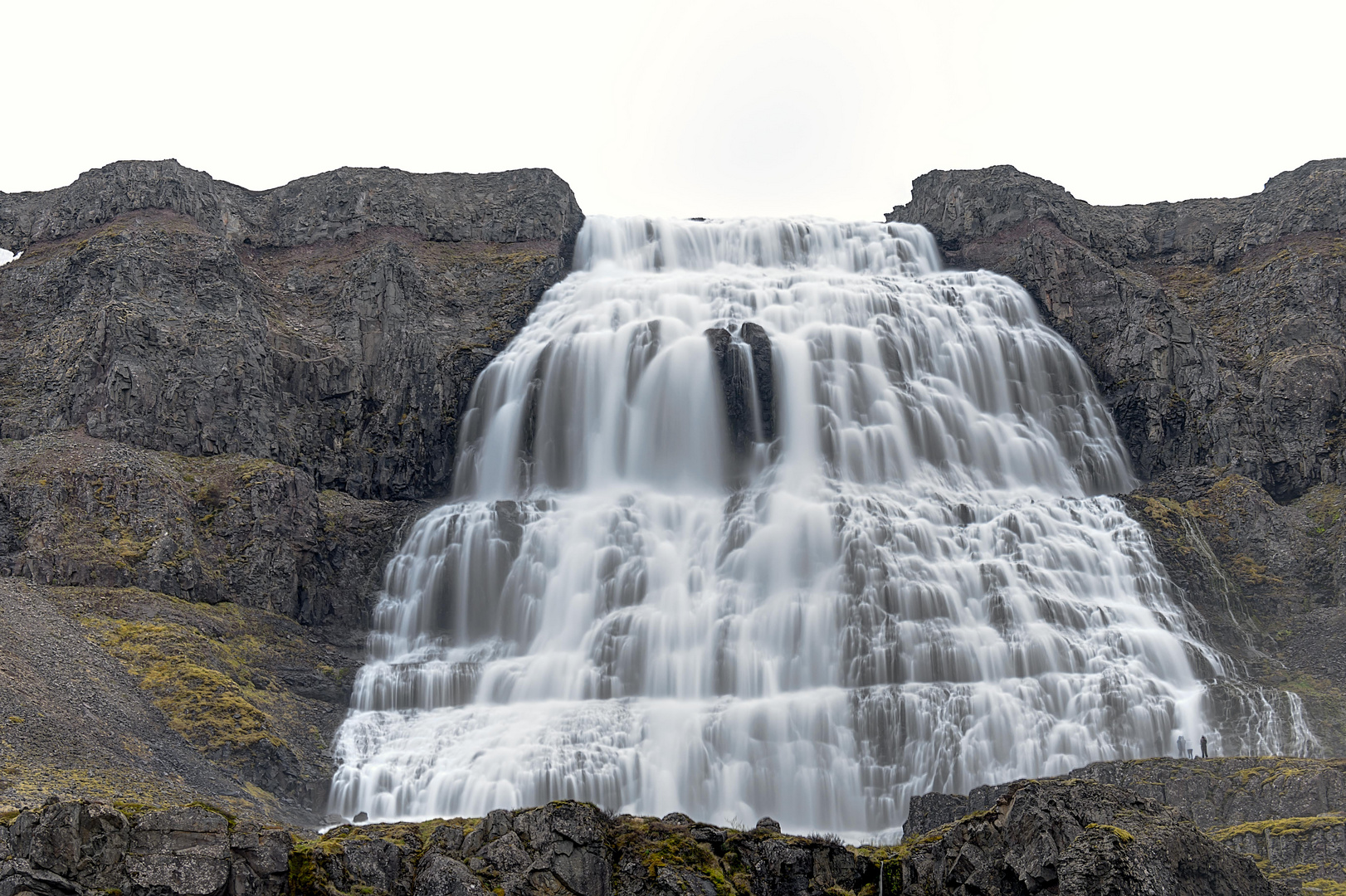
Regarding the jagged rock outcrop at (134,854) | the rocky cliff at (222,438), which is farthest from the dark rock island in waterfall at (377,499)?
the rocky cliff at (222,438)

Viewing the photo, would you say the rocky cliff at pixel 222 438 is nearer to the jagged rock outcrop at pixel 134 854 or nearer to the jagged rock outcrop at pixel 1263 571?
the jagged rock outcrop at pixel 134 854

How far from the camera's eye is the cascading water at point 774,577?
32.9m

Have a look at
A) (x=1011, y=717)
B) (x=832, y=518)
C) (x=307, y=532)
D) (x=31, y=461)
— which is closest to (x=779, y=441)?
(x=832, y=518)

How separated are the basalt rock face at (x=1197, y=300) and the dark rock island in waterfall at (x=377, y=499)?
0.56 feet

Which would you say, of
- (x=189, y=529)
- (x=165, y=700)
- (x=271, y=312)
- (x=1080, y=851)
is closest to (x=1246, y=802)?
(x=1080, y=851)

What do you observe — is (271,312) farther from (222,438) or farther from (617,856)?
(617,856)

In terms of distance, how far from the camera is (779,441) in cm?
4591

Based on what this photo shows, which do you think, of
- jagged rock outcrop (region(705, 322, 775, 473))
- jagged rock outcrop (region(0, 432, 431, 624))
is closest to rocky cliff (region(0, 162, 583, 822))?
jagged rock outcrop (region(0, 432, 431, 624))

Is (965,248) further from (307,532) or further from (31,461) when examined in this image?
(31,461)

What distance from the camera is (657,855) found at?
20.0 m

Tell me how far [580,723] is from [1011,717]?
45.7 ft

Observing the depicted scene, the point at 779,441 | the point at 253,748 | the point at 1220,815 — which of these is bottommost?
the point at 1220,815

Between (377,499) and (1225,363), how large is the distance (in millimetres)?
40239

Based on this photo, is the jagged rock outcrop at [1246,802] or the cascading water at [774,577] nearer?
the jagged rock outcrop at [1246,802]
